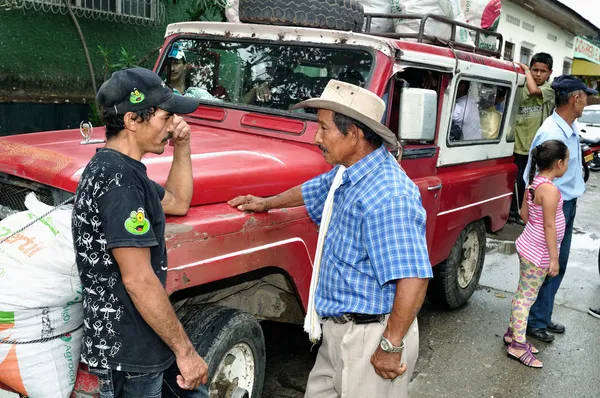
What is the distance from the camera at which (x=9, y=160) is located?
2.67 m

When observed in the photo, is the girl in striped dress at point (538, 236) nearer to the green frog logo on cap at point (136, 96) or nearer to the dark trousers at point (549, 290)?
the dark trousers at point (549, 290)

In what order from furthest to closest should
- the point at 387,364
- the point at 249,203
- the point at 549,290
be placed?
the point at 549,290
the point at 249,203
the point at 387,364

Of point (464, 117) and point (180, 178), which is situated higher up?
point (464, 117)

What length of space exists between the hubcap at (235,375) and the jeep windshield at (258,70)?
1438mm

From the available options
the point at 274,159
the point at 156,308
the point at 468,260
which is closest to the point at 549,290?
the point at 468,260

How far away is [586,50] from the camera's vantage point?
22.8 meters

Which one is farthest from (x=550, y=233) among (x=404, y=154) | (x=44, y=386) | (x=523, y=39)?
(x=523, y=39)

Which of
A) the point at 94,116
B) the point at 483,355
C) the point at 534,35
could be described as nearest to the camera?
the point at 483,355

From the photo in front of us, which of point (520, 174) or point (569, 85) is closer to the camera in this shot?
point (569, 85)

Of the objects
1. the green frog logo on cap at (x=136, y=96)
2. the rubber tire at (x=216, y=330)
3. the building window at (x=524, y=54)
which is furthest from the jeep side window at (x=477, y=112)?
the building window at (x=524, y=54)

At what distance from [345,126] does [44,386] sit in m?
1.38

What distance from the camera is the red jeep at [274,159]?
2.54 m

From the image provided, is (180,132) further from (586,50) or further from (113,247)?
(586,50)

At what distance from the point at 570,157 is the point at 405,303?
9.03ft
